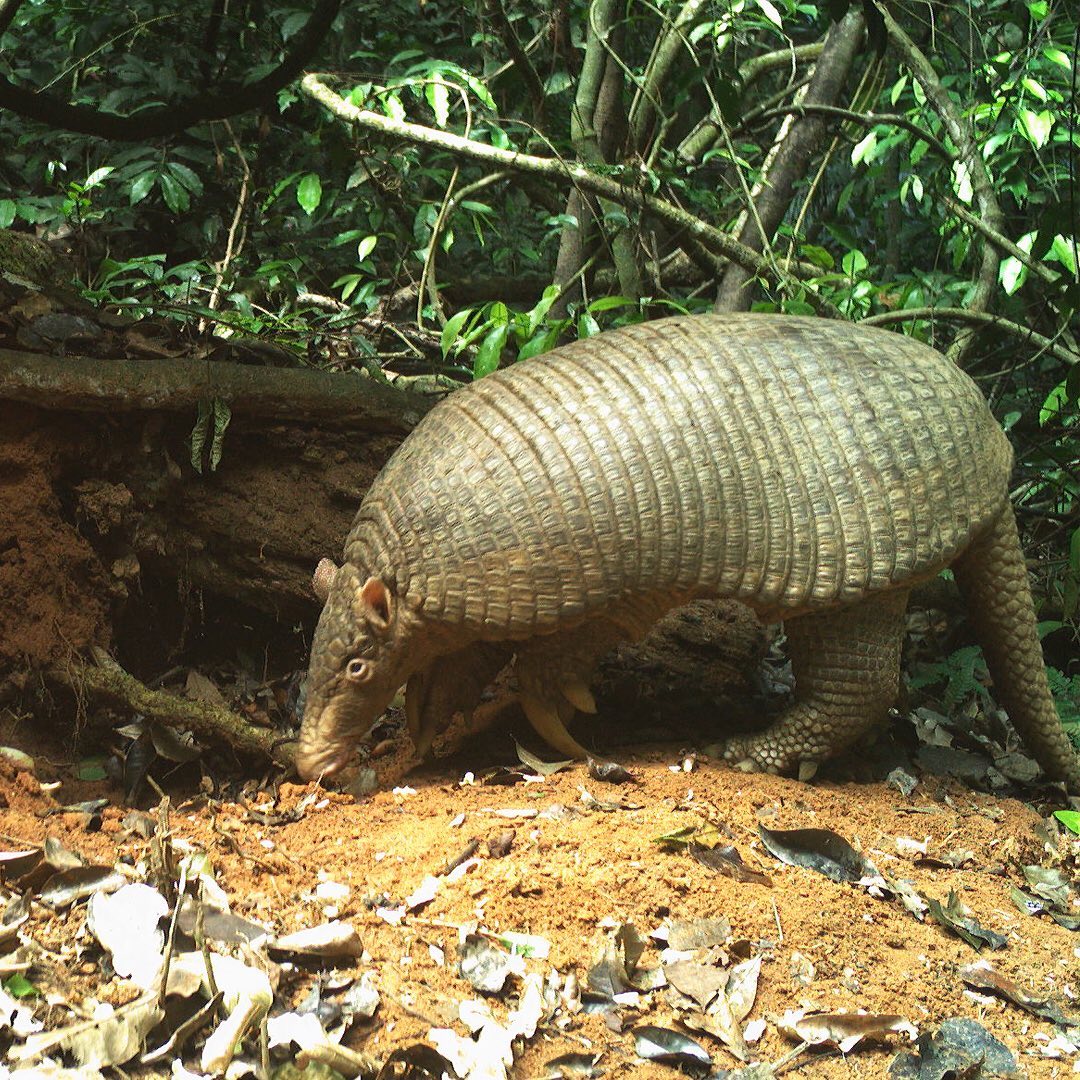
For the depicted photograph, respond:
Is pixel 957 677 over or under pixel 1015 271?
under

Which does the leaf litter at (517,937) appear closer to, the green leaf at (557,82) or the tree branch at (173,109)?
the tree branch at (173,109)

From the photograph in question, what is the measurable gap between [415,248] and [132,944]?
5.26m

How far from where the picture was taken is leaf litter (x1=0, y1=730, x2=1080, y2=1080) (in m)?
2.51

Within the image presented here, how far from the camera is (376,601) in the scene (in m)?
4.10

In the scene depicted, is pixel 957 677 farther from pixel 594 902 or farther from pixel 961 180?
pixel 594 902

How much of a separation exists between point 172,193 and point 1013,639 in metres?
4.98

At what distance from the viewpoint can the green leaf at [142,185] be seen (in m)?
6.14

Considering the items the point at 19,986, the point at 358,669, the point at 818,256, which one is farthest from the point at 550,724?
the point at 818,256

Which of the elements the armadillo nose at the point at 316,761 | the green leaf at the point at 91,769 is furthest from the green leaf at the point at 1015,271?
the green leaf at the point at 91,769

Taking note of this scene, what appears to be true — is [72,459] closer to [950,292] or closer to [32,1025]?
[32,1025]

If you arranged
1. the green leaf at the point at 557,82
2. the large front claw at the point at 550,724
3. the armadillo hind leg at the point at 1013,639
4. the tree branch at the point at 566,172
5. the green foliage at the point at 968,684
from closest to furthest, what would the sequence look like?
the large front claw at the point at 550,724 < the armadillo hind leg at the point at 1013,639 < the green foliage at the point at 968,684 < the tree branch at the point at 566,172 < the green leaf at the point at 557,82

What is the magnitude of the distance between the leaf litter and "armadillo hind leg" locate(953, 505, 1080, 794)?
78cm

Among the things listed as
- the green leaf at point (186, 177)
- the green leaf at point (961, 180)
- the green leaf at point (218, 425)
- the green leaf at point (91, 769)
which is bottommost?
the green leaf at point (91, 769)

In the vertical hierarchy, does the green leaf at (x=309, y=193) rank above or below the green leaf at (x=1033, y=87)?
below
